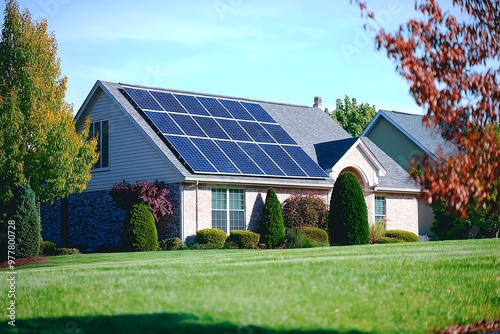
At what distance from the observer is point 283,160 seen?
108 feet

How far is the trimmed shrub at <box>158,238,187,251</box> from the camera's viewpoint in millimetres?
27686

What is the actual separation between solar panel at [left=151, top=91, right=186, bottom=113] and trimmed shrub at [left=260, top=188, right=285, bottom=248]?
5838 mm

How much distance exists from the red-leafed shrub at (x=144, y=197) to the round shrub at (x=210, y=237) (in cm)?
157

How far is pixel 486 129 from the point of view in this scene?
957cm

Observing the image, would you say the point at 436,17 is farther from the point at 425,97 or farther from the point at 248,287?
the point at 248,287

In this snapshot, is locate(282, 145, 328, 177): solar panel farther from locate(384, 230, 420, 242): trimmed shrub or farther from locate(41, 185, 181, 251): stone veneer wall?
locate(41, 185, 181, 251): stone veneer wall

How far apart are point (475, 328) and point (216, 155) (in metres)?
20.0

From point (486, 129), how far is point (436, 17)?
172cm

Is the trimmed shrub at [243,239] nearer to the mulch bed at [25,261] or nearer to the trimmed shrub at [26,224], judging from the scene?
the trimmed shrub at [26,224]

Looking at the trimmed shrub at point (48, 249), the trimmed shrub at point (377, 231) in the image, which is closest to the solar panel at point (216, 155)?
the trimmed shrub at point (48, 249)

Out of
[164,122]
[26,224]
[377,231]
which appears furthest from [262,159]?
[26,224]

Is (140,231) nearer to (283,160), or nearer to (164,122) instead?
(164,122)

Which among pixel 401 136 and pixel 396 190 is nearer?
pixel 396 190

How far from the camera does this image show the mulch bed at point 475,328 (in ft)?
35.0
